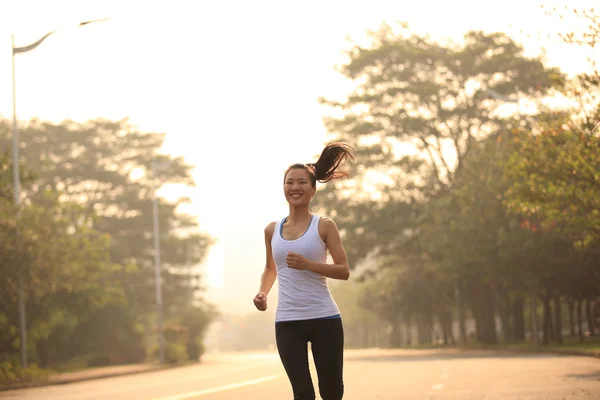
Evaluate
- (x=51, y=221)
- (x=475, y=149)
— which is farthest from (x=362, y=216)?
(x=51, y=221)

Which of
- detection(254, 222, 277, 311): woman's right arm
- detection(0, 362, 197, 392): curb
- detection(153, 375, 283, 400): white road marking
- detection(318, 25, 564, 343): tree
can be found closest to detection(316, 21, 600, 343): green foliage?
detection(318, 25, 564, 343): tree

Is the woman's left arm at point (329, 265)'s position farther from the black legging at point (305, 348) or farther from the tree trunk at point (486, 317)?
the tree trunk at point (486, 317)

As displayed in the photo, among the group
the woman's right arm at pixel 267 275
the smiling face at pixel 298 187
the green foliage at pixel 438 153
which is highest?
the green foliage at pixel 438 153

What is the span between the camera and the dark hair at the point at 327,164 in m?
7.96

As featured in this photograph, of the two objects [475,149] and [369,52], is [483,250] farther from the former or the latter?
[369,52]

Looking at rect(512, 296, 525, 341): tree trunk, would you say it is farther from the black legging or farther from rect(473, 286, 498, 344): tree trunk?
the black legging

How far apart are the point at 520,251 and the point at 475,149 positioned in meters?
8.09

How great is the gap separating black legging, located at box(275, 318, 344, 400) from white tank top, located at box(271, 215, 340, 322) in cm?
6

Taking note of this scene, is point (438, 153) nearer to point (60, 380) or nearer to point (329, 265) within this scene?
point (60, 380)

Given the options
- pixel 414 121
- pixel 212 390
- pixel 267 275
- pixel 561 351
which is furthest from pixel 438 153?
pixel 267 275

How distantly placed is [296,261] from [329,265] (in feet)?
0.84

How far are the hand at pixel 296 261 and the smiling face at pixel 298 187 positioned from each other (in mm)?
540

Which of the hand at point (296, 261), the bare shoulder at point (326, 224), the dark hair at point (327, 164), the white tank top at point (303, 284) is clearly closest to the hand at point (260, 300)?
the white tank top at point (303, 284)

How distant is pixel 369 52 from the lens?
55031mm
